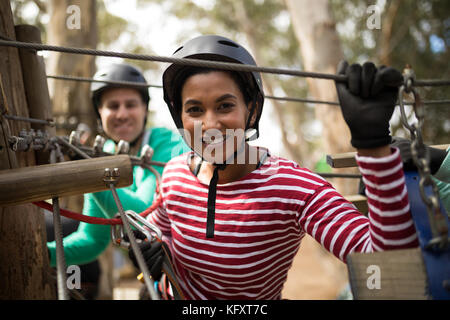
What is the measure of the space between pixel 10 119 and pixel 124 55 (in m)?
0.76

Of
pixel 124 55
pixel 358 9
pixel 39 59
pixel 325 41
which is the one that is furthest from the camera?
pixel 358 9

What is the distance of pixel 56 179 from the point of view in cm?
133

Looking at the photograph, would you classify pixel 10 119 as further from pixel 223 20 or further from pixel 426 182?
pixel 223 20

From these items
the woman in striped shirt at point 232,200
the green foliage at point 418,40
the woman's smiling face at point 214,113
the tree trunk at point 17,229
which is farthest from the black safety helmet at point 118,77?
the green foliage at point 418,40

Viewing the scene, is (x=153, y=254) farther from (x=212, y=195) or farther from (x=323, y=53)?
(x=323, y=53)

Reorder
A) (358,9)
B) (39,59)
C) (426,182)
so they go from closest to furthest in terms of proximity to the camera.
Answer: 1. (426,182)
2. (39,59)
3. (358,9)

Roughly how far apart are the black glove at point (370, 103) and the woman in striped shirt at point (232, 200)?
335 millimetres

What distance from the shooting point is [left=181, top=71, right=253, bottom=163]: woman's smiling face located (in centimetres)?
147

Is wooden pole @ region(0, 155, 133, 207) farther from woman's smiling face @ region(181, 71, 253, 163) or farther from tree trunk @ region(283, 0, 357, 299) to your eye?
tree trunk @ region(283, 0, 357, 299)

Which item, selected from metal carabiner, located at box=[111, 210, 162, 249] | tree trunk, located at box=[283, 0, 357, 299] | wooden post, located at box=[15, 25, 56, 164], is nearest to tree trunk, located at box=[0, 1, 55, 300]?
wooden post, located at box=[15, 25, 56, 164]

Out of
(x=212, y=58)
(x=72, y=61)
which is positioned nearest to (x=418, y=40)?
(x=72, y=61)

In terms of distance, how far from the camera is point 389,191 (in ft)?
3.12

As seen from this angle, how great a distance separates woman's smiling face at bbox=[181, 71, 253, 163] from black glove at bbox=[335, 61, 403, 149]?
23.2 inches

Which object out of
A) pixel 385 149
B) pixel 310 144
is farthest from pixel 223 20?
pixel 385 149
